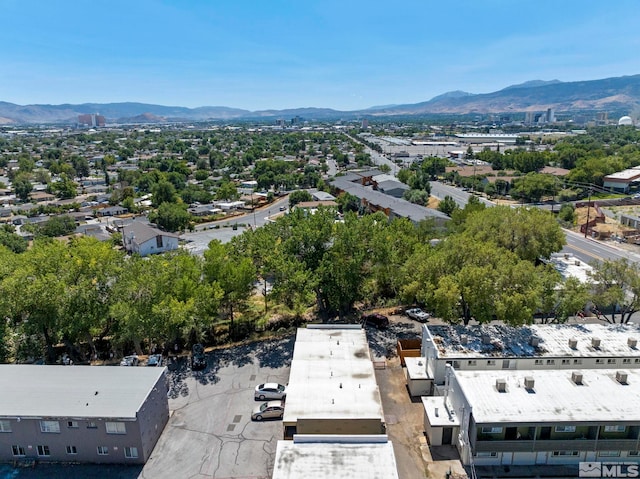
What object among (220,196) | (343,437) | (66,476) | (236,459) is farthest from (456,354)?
(220,196)

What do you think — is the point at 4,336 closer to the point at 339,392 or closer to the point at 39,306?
the point at 39,306

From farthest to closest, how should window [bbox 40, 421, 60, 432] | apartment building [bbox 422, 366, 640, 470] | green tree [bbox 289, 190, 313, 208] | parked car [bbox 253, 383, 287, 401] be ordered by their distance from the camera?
green tree [bbox 289, 190, 313, 208] < parked car [bbox 253, 383, 287, 401] < window [bbox 40, 421, 60, 432] < apartment building [bbox 422, 366, 640, 470]

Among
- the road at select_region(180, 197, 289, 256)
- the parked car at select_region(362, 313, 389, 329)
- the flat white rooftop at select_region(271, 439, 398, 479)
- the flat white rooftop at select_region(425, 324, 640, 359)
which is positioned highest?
the flat white rooftop at select_region(425, 324, 640, 359)

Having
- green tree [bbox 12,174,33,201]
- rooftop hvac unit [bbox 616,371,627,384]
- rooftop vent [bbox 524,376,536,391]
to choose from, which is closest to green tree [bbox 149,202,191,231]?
green tree [bbox 12,174,33,201]

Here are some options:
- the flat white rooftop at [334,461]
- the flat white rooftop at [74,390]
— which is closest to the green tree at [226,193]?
the flat white rooftop at [74,390]

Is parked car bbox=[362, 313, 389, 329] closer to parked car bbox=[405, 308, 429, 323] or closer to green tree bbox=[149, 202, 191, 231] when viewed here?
parked car bbox=[405, 308, 429, 323]

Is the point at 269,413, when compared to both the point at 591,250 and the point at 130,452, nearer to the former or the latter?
the point at 130,452

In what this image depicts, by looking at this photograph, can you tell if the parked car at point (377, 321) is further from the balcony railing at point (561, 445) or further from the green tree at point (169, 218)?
the green tree at point (169, 218)
